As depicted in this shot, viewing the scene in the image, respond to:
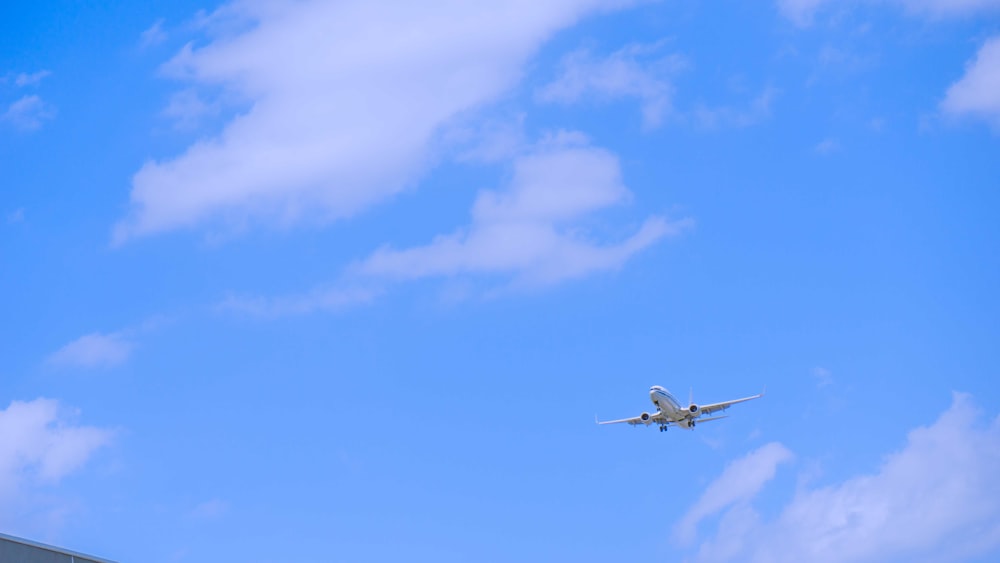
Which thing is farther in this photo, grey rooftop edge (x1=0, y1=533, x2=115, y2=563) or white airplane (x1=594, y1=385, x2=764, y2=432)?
white airplane (x1=594, y1=385, x2=764, y2=432)

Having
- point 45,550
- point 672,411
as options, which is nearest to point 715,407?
point 672,411

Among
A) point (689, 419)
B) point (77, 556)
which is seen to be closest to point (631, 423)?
point (689, 419)

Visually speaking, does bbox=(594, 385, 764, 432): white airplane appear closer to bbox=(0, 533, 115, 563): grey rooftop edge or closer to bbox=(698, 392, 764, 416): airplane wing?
bbox=(698, 392, 764, 416): airplane wing

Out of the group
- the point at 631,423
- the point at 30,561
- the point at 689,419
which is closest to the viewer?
the point at 30,561

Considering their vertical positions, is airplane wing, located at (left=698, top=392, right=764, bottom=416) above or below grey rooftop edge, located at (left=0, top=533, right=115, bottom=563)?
above

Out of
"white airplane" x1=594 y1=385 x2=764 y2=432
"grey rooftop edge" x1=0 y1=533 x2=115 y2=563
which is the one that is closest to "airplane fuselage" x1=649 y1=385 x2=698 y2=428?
"white airplane" x1=594 y1=385 x2=764 y2=432

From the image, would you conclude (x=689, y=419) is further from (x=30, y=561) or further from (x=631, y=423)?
A: (x=30, y=561)

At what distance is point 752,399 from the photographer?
147 meters

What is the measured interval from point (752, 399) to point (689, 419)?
9.79 metres

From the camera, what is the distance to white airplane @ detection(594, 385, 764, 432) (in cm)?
13862

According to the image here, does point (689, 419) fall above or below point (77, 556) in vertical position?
above

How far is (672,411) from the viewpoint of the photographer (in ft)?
460

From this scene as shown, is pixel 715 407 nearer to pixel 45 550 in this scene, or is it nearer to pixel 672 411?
pixel 672 411

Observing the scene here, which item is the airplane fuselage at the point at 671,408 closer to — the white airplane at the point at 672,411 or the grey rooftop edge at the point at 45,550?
the white airplane at the point at 672,411
